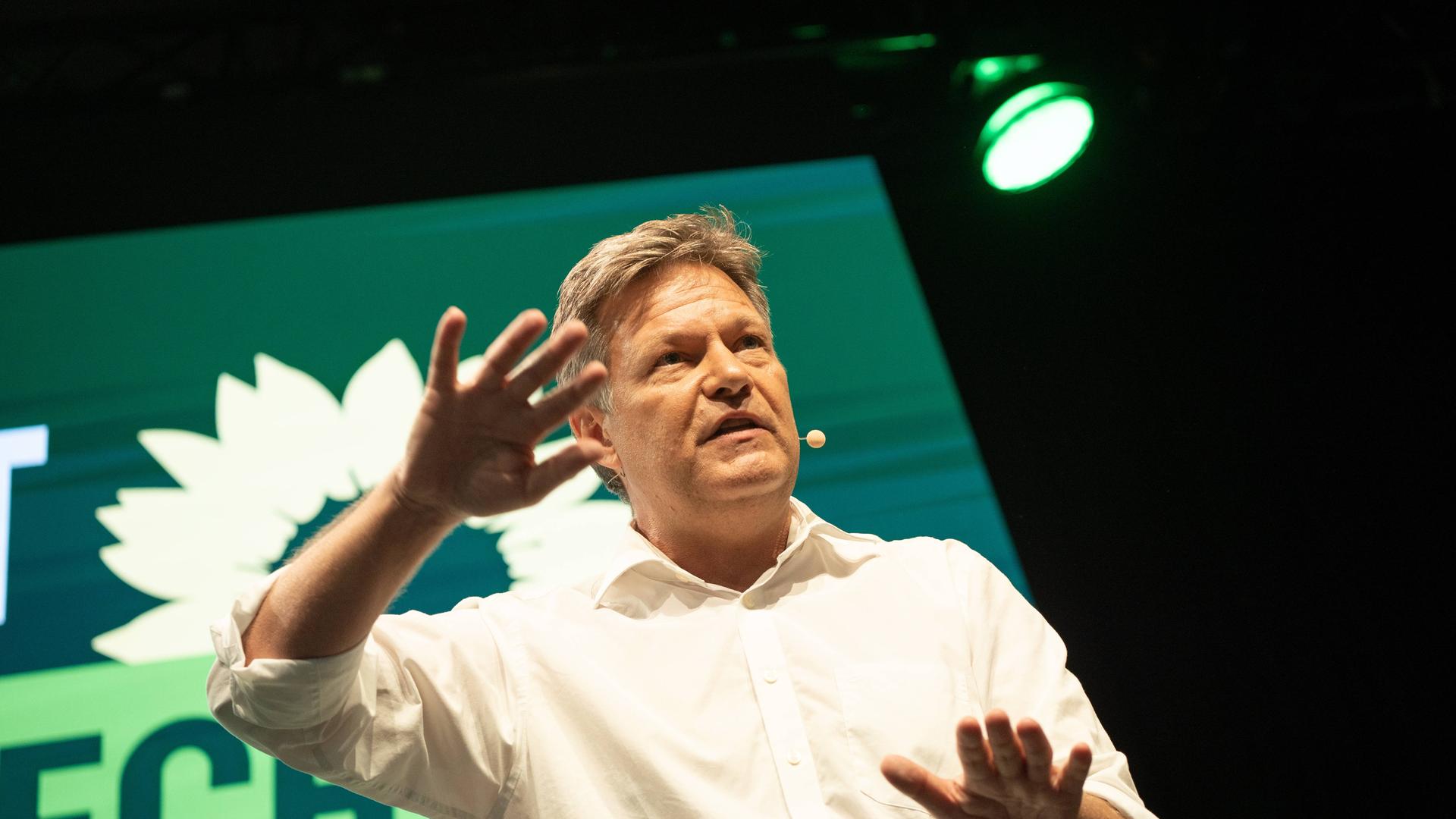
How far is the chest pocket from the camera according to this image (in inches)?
61.6

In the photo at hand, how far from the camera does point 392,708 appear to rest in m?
1.47

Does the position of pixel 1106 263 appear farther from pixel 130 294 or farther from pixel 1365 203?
pixel 130 294

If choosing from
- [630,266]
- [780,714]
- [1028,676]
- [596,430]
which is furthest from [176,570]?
[1028,676]

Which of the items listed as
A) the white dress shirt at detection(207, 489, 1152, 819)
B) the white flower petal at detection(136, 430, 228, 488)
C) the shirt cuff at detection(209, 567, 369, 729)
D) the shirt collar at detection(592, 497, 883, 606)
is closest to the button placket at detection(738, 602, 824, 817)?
the white dress shirt at detection(207, 489, 1152, 819)

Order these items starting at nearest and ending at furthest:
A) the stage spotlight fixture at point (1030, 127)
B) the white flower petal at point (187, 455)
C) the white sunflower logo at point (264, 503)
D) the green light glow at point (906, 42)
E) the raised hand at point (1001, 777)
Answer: the raised hand at point (1001, 777) → the white sunflower logo at point (264, 503) → the white flower petal at point (187, 455) → the stage spotlight fixture at point (1030, 127) → the green light glow at point (906, 42)

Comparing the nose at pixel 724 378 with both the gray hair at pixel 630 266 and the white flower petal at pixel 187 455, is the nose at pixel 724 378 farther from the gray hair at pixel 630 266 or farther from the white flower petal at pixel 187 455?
the white flower petal at pixel 187 455

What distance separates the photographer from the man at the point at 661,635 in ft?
4.20

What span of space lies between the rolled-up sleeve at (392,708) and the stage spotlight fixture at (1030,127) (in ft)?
7.13

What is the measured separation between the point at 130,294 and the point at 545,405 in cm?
216

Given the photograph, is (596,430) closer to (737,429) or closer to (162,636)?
(737,429)

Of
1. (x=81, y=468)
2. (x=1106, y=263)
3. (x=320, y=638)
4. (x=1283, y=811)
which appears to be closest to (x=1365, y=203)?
(x=1106, y=263)

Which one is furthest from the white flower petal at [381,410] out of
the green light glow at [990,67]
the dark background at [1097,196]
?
the green light glow at [990,67]

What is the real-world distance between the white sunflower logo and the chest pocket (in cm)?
106

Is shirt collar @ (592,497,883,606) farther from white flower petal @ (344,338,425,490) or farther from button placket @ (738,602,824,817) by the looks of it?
white flower petal @ (344,338,425,490)
